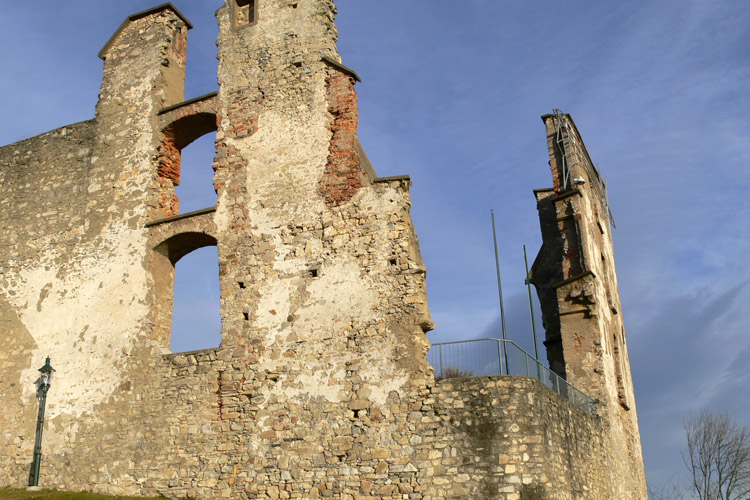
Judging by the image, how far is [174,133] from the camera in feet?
48.6

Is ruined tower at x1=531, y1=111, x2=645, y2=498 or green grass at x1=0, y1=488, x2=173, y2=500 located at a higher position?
ruined tower at x1=531, y1=111, x2=645, y2=498

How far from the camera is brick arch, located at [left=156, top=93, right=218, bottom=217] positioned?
1439 cm

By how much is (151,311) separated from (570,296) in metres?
8.04

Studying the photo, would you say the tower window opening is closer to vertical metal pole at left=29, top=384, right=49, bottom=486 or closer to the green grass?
vertical metal pole at left=29, top=384, right=49, bottom=486

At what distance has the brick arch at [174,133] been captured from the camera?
567 inches

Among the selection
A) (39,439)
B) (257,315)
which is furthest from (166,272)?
(39,439)

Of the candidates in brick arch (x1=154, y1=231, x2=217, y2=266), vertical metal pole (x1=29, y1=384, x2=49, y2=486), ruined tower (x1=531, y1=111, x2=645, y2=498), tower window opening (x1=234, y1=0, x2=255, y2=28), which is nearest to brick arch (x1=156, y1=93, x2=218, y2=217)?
brick arch (x1=154, y1=231, x2=217, y2=266)

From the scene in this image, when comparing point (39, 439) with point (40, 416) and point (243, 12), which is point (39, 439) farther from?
point (243, 12)

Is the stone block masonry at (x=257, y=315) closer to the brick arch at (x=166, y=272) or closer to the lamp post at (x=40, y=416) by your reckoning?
the brick arch at (x=166, y=272)

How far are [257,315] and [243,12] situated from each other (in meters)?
6.41

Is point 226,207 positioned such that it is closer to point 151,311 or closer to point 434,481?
point 151,311

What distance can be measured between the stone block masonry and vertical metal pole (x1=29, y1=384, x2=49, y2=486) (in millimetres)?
141

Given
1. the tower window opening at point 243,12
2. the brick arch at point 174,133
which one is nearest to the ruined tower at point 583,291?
the tower window opening at point 243,12

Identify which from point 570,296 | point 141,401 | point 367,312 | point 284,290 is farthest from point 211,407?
point 570,296
